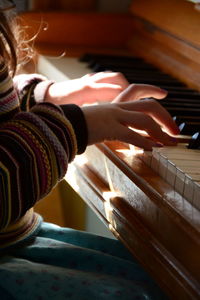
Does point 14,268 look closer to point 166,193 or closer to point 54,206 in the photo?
point 166,193

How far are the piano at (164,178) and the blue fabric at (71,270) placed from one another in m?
0.05

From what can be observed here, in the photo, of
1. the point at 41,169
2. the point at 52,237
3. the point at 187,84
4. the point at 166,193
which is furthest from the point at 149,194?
the point at 187,84

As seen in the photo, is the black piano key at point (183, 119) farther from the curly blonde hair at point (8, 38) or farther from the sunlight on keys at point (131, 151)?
the curly blonde hair at point (8, 38)

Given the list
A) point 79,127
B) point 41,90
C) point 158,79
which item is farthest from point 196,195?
point 158,79

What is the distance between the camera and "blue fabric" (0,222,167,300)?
0.92m

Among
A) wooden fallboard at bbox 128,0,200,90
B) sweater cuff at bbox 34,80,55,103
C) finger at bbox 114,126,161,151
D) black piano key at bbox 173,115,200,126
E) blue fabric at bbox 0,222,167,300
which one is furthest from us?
wooden fallboard at bbox 128,0,200,90

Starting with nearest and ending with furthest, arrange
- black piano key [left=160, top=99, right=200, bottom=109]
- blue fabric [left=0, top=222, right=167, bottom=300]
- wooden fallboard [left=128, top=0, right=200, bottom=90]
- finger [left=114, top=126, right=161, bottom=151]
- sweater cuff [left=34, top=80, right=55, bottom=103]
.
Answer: blue fabric [left=0, top=222, right=167, bottom=300], finger [left=114, top=126, right=161, bottom=151], black piano key [left=160, top=99, right=200, bottom=109], sweater cuff [left=34, top=80, right=55, bottom=103], wooden fallboard [left=128, top=0, right=200, bottom=90]

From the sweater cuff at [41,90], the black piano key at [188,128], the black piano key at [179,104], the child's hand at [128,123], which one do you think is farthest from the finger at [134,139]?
the sweater cuff at [41,90]

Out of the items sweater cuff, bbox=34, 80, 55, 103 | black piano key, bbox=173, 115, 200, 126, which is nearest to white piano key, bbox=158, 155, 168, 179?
black piano key, bbox=173, 115, 200, 126

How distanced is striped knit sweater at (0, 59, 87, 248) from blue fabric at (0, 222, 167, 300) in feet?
0.16

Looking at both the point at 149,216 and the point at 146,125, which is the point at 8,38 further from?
the point at 149,216

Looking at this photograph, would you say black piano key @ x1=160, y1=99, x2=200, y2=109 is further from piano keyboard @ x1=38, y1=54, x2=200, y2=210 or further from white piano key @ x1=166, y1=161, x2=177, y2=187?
white piano key @ x1=166, y1=161, x2=177, y2=187

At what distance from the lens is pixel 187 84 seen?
4.90 feet

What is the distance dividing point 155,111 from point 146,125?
0.06 meters
